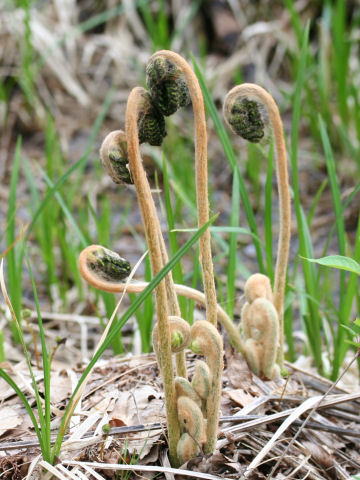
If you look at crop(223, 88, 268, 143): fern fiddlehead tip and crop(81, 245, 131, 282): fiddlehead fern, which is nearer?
crop(81, 245, 131, 282): fiddlehead fern

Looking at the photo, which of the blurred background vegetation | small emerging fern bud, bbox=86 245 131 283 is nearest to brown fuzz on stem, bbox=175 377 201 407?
small emerging fern bud, bbox=86 245 131 283

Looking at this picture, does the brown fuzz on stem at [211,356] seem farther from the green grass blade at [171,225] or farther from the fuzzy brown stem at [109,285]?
the green grass blade at [171,225]

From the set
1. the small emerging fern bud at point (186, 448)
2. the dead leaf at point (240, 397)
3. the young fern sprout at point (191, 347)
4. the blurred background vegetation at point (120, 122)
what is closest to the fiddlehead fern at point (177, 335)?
the young fern sprout at point (191, 347)

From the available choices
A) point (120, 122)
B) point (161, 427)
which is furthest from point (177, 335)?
point (120, 122)

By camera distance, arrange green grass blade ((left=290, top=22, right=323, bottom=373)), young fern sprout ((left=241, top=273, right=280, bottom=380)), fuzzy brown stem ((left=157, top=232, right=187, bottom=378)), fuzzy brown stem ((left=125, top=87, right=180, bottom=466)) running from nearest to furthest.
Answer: fuzzy brown stem ((left=125, top=87, right=180, bottom=466)) < fuzzy brown stem ((left=157, top=232, right=187, bottom=378)) < young fern sprout ((left=241, top=273, right=280, bottom=380)) < green grass blade ((left=290, top=22, right=323, bottom=373))

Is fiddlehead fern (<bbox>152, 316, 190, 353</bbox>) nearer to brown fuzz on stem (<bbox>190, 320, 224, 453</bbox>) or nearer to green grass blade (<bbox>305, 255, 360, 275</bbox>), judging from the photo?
brown fuzz on stem (<bbox>190, 320, 224, 453</bbox>)
